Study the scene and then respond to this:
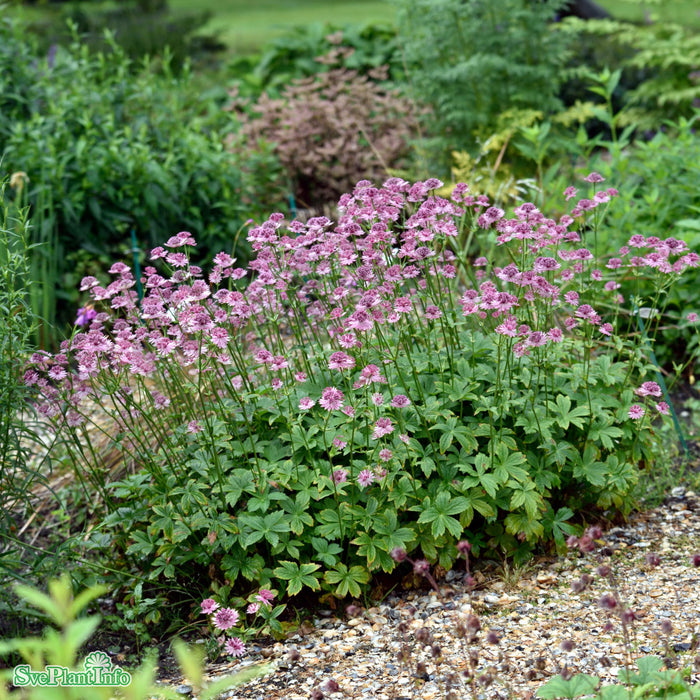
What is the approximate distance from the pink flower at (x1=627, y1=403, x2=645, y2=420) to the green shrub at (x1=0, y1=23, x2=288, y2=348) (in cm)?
346

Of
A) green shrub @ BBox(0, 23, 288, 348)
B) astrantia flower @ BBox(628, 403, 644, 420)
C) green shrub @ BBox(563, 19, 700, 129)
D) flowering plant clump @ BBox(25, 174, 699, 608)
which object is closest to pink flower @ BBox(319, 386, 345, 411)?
flowering plant clump @ BBox(25, 174, 699, 608)

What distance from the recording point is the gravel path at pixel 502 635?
2381 millimetres

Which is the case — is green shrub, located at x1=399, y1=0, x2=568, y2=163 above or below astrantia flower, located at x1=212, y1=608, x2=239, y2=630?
above

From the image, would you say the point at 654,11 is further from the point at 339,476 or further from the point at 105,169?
the point at 339,476

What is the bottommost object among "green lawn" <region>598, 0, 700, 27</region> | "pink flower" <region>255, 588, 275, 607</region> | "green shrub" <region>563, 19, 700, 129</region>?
"pink flower" <region>255, 588, 275, 607</region>

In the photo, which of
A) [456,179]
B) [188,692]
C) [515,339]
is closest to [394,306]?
[515,339]

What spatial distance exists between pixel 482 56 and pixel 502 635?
16.6 ft

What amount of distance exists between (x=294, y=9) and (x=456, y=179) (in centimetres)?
2250

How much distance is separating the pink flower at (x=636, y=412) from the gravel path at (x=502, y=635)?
0.50 m

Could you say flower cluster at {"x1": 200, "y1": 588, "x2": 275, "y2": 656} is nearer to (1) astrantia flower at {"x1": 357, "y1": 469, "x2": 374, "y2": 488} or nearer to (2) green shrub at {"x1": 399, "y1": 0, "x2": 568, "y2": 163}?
(1) astrantia flower at {"x1": 357, "y1": 469, "x2": 374, "y2": 488}

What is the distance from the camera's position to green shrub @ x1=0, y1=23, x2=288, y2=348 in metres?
5.42

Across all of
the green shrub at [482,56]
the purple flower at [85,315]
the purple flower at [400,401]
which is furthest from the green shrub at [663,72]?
the purple flower at [400,401]

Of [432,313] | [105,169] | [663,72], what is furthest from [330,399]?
[663,72]

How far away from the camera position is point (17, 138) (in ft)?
17.6
